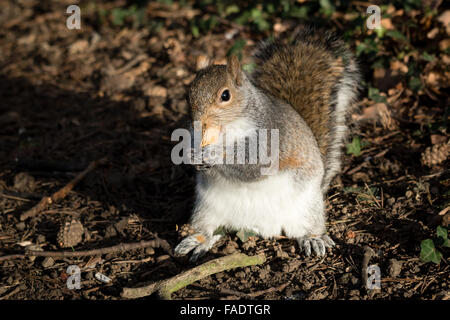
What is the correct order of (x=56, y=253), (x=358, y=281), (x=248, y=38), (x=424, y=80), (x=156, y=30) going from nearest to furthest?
(x=358, y=281) → (x=56, y=253) → (x=424, y=80) → (x=248, y=38) → (x=156, y=30)

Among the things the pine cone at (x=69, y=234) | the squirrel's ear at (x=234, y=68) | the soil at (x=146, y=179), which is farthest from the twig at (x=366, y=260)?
the pine cone at (x=69, y=234)

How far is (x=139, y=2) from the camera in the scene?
12.5 ft

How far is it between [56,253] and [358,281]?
128 cm

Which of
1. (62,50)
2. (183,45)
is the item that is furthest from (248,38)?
(62,50)

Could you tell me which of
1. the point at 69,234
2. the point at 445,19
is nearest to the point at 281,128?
the point at 69,234

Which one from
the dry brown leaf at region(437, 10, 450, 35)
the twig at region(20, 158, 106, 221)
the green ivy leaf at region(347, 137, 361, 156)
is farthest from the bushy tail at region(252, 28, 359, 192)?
the twig at region(20, 158, 106, 221)

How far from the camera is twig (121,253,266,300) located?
5.82 feet

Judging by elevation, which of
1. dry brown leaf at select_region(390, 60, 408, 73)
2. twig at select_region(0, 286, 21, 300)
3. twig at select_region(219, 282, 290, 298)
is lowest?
twig at select_region(0, 286, 21, 300)

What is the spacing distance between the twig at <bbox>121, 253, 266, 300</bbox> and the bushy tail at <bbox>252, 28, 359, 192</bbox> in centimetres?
60

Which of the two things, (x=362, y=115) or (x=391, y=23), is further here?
(x=391, y=23)

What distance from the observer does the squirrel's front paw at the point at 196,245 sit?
6.76 feet

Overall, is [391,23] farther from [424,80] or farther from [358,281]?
[358,281]

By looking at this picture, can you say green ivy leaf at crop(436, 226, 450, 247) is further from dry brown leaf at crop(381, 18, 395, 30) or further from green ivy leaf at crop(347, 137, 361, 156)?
dry brown leaf at crop(381, 18, 395, 30)

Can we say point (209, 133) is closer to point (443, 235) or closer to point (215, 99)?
point (215, 99)
